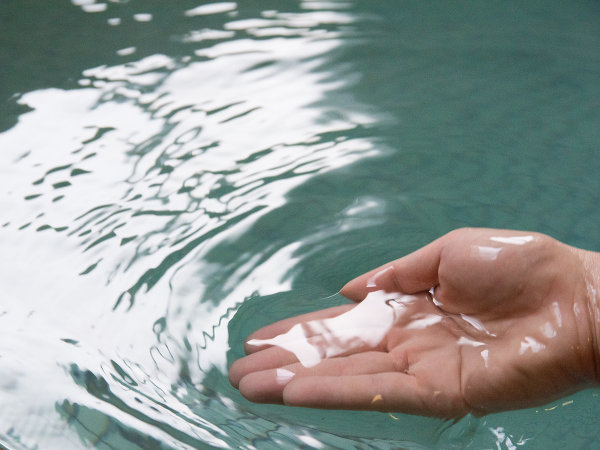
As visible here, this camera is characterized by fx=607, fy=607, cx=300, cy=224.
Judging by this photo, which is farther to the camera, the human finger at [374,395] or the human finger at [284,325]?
the human finger at [284,325]

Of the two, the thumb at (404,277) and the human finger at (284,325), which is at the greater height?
the thumb at (404,277)

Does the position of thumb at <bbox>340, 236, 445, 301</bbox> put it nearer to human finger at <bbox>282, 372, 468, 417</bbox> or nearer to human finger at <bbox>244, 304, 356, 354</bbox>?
human finger at <bbox>244, 304, 356, 354</bbox>

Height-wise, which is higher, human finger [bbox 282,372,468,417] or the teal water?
the teal water

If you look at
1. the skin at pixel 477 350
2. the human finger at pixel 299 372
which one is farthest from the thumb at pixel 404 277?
the human finger at pixel 299 372

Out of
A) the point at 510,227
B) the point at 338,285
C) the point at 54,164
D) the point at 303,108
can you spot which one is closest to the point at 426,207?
the point at 510,227

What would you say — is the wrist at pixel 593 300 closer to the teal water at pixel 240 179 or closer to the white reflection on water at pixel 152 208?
the teal water at pixel 240 179

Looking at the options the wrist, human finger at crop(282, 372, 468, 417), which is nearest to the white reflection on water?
human finger at crop(282, 372, 468, 417)

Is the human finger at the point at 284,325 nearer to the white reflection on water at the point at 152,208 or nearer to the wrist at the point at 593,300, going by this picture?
the white reflection on water at the point at 152,208

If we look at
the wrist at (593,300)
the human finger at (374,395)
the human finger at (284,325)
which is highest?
the wrist at (593,300)
